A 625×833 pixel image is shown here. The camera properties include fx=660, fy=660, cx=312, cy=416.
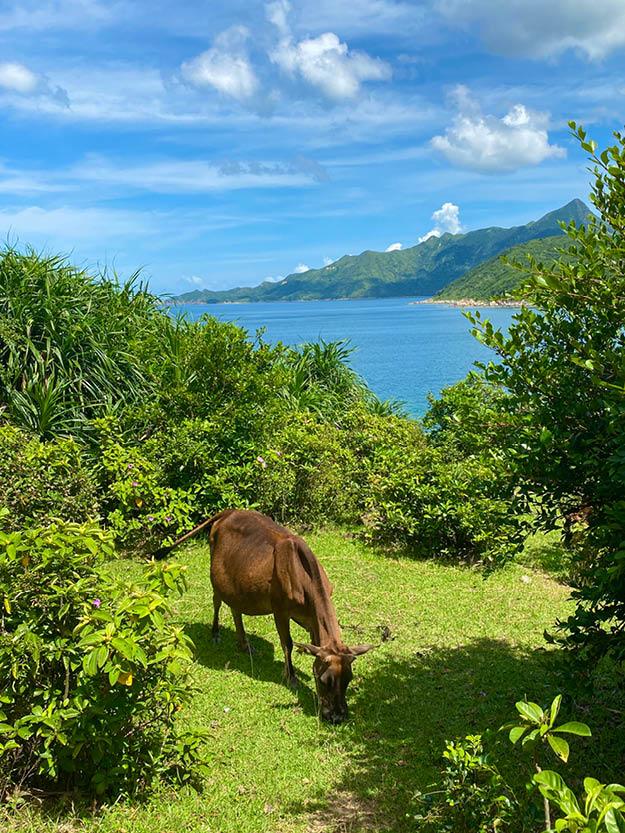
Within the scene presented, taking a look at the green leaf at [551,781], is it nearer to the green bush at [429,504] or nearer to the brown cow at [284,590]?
the brown cow at [284,590]

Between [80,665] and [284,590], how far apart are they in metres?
2.50

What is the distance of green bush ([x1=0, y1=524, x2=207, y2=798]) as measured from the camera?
387 cm

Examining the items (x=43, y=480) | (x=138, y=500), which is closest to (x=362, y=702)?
(x=138, y=500)

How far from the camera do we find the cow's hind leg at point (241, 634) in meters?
7.07

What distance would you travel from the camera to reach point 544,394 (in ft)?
14.3

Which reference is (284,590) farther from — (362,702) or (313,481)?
(313,481)

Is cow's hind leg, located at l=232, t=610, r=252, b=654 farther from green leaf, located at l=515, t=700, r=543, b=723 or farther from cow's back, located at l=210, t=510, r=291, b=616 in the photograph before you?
green leaf, located at l=515, t=700, r=543, b=723

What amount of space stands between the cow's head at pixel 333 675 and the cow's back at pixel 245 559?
3.58 ft

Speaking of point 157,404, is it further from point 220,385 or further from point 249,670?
point 249,670

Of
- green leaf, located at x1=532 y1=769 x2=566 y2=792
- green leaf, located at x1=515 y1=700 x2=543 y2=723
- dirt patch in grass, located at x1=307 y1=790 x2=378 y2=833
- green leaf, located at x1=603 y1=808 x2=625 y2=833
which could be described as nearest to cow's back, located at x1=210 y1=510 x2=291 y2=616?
dirt patch in grass, located at x1=307 y1=790 x2=378 y2=833

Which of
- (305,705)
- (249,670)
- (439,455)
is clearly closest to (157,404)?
(439,455)

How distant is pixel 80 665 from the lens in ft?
13.4

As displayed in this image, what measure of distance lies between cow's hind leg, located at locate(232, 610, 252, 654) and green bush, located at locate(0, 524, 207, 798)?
264cm

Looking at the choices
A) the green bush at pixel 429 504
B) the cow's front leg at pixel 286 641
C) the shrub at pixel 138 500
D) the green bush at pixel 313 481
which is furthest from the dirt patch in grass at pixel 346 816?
the green bush at pixel 313 481
